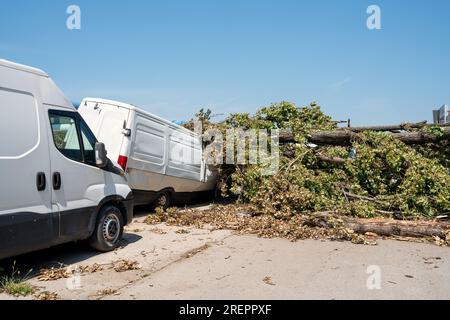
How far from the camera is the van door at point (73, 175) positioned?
549 centimetres

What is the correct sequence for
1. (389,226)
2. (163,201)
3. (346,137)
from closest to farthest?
(389,226)
(346,137)
(163,201)

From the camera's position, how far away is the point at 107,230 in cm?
650

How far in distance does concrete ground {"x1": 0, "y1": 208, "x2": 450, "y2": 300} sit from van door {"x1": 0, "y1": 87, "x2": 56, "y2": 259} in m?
0.62

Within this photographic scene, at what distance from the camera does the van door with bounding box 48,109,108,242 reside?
18.0 feet

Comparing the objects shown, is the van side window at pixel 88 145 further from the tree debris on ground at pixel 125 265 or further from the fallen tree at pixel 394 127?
the fallen tree at pixel 394 127

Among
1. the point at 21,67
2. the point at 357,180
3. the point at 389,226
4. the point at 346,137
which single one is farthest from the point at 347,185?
the point at 21,67

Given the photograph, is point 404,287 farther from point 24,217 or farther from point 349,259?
point 24,217

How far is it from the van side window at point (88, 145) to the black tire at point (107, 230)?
2.69 ft

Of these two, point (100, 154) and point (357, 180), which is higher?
point (100, 154)

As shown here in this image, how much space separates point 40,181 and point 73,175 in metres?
0.61

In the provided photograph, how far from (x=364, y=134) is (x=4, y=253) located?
7913 mm

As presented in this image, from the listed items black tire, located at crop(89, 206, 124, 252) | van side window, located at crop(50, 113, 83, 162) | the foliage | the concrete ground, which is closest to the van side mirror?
van side window, located at crop(50, 113, 83, 162)

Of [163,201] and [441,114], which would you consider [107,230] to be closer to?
[163,201]
